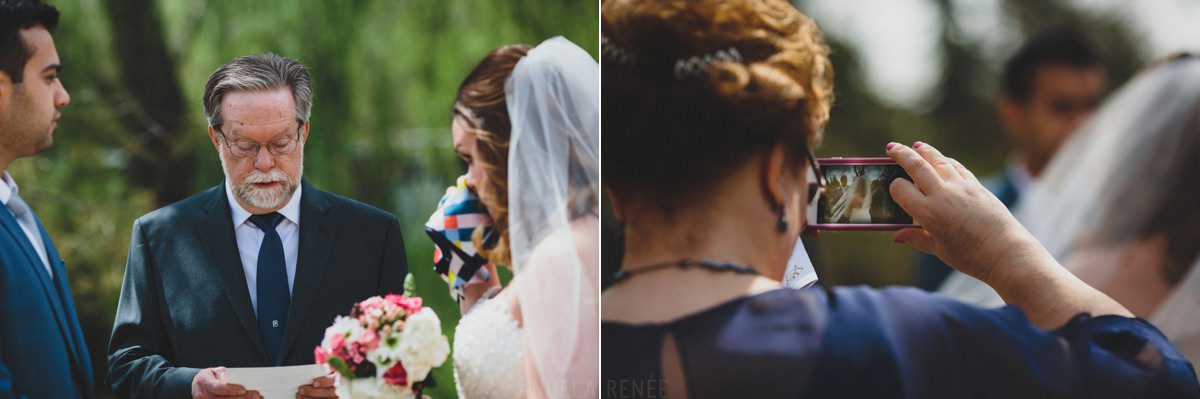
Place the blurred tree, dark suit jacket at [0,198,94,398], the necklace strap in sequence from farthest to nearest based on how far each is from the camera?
1. the blurred tree
2. dark suit jacket at [0,198,94,398]
3. the necklace strap

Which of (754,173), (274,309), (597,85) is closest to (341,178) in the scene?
(274,309)

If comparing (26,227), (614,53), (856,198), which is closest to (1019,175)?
(856,198)

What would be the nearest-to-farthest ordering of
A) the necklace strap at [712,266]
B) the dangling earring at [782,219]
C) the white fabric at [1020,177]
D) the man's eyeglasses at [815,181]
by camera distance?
the necklace strap at [712,266]
the dangling earring at [782,219]
the man's eyeglasses at [815,181]
the white fabric at [1020,177]

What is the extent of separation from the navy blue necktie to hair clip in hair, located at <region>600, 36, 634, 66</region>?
1.14 metres

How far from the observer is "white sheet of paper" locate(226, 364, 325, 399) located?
320 cm

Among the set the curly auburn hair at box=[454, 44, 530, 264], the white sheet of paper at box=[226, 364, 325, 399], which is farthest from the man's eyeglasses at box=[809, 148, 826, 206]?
the white sheet of paper at box=[226, 364, 325, 399]

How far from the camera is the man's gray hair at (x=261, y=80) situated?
11.0 feet

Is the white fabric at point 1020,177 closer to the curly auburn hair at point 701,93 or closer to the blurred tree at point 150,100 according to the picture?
the curly auburn hair at point 701,93

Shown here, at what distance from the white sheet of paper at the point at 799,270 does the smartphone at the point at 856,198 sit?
0.09 metres

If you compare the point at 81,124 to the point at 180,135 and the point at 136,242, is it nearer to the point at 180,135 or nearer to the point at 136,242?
the point at 180,135

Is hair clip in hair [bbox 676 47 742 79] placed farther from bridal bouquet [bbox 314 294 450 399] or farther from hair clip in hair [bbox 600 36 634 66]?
bridal bouquet [bbox 314 294 450 399]

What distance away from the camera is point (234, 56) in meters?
3.49

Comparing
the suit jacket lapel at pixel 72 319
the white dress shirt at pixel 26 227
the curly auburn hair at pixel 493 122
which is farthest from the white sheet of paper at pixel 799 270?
the white dress shirt at pixel 26 227

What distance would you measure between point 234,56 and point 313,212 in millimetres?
625
